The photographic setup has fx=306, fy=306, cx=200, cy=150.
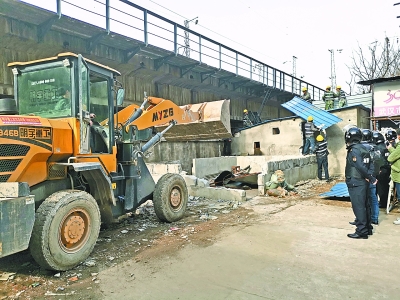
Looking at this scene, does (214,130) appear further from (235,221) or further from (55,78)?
(55,78)

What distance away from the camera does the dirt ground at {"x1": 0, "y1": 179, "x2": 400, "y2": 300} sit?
3275mm

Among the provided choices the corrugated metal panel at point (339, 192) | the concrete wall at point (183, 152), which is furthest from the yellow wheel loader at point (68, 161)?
the concrete wall at point (183, 152)

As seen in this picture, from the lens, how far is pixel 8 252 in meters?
3.19

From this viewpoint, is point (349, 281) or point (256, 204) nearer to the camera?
point (349, 281)

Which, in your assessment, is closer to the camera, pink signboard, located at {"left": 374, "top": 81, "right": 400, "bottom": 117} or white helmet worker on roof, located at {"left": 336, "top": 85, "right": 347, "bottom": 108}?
pink signboard, located at {"left": 374, "top": 81, "right": 400, "bottom": 117}

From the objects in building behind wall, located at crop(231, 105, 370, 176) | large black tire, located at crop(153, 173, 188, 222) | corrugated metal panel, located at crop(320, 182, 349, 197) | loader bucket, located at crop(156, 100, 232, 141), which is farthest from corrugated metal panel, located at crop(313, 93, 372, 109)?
large black tire, located at crop(153, 173, 188, 222)

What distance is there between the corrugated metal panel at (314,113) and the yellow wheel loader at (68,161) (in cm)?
988

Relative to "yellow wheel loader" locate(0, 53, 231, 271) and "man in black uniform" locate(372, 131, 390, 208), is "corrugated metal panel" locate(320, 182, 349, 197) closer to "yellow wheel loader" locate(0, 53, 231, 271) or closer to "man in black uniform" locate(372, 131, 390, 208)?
"man in black uniform" locate(372, 131, 390, 208)

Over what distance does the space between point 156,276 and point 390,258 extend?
3.09 meters

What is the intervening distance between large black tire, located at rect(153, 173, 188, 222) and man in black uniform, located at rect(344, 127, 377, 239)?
124 inches

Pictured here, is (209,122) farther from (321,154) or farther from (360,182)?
(321,154)

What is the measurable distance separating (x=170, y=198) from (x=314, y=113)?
10.9 meters

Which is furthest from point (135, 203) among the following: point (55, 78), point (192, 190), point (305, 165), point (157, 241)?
point (305, 165)

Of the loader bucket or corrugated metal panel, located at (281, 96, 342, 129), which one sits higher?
corrugated metal panel, located at (281, 96, 342, 129)
